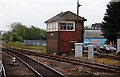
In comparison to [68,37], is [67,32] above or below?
above

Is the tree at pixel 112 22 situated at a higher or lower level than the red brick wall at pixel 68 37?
higher

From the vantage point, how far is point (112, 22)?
55.5 meters

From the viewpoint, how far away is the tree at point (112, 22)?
178 feet

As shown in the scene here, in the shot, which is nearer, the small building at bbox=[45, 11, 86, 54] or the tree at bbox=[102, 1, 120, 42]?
the small building at bbox=[45, 11, 86, 54]

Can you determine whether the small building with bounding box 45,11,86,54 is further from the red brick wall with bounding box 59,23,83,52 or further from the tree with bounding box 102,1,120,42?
the tree with bounding box 102,1,120,42

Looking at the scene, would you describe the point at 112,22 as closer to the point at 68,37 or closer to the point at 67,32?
the point at 67,32

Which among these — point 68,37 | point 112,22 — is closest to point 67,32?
point 68,37

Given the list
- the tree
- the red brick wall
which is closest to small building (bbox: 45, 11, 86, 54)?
the red brick wall

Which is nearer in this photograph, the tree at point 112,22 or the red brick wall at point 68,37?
the red brick wall at point 68,37

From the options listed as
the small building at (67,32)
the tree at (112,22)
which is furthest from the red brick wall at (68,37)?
the tree at (112,22)

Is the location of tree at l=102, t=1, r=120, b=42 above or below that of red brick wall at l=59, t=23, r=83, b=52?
above

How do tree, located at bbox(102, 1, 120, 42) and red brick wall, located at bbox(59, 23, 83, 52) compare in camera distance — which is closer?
red brick wall, located at bbox(59, 23, 83, 52)

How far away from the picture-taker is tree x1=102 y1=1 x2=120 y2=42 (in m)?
54.3

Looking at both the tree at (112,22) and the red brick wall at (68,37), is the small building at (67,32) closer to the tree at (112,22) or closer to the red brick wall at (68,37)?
the red brick wall at (68,37)
